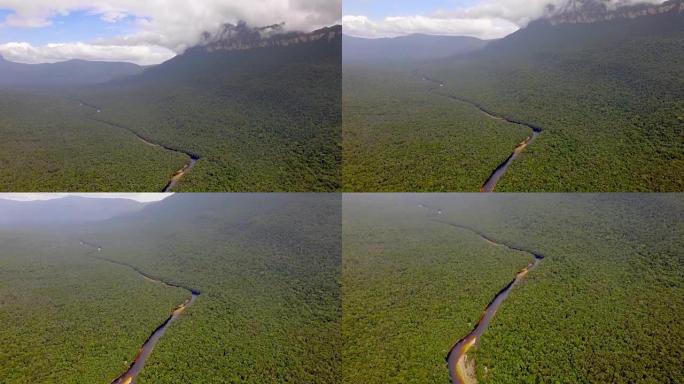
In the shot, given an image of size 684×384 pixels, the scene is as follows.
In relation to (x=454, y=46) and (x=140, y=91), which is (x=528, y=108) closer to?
(x=454, y=46)

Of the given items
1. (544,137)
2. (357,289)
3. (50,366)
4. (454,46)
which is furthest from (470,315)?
(454,46)

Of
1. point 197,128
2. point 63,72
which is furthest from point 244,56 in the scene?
point 197,128

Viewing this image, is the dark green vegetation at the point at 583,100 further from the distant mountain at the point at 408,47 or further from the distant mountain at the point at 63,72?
the distant mountain at the point at 63,72

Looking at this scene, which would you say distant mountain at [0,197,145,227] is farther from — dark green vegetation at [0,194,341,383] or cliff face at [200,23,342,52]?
cliff face at [200,23,342,52]

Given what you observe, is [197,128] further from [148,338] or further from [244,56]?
[244,56]

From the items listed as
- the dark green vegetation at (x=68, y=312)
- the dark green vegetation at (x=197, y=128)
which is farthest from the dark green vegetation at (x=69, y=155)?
the dark green vegetation at (x=68, y=312)

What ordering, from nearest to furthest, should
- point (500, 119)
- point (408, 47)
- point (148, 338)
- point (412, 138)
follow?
point (148, 338)
point (412, 138)
point (500, 119)
point (408, 47)

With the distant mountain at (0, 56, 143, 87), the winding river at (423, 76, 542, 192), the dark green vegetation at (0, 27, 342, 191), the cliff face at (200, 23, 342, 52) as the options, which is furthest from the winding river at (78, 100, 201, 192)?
the winding river at (423, 76, 542, 192)

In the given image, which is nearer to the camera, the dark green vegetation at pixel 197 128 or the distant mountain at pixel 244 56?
the dark green vegetation at pixel 197 128
